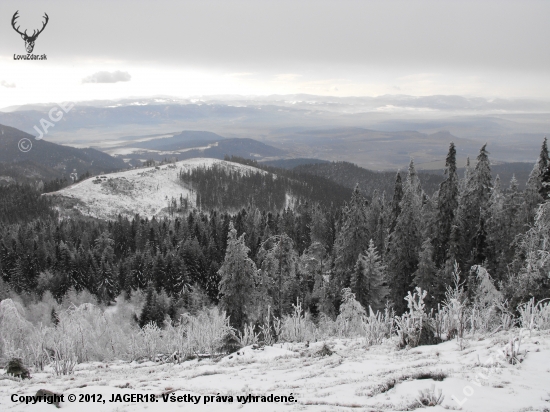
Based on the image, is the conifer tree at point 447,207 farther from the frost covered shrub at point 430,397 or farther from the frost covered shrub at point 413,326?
the frost covered shrub at point 430,397

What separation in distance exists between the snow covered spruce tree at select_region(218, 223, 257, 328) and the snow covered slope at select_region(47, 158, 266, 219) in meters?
138

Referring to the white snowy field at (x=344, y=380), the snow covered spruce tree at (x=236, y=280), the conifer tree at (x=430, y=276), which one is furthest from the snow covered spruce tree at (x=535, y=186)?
the snow covered spruce tree at (x=236, y=280)

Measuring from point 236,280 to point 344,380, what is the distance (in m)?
20.2

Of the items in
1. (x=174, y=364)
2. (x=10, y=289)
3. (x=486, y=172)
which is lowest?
(x=10, y=289)

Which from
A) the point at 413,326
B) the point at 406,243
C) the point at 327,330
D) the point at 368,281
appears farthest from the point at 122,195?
the point at 413,326

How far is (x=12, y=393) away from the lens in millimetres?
9727

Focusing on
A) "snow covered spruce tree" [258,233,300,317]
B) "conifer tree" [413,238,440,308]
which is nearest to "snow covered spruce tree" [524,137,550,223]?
"conifer tree" [413,238,440,308]

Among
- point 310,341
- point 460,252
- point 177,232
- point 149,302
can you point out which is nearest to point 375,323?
point 310,341

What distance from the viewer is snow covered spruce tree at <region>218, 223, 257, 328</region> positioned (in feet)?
92.8

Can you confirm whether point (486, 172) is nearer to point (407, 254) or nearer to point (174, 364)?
point (407, 254)

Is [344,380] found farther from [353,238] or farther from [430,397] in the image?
[353,238]

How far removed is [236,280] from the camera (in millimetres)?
28500

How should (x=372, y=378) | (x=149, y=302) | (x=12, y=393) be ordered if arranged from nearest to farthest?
(x=372, y=378), (x=12, y=393), (x=149, y=302)

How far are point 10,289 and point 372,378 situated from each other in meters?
71.4
